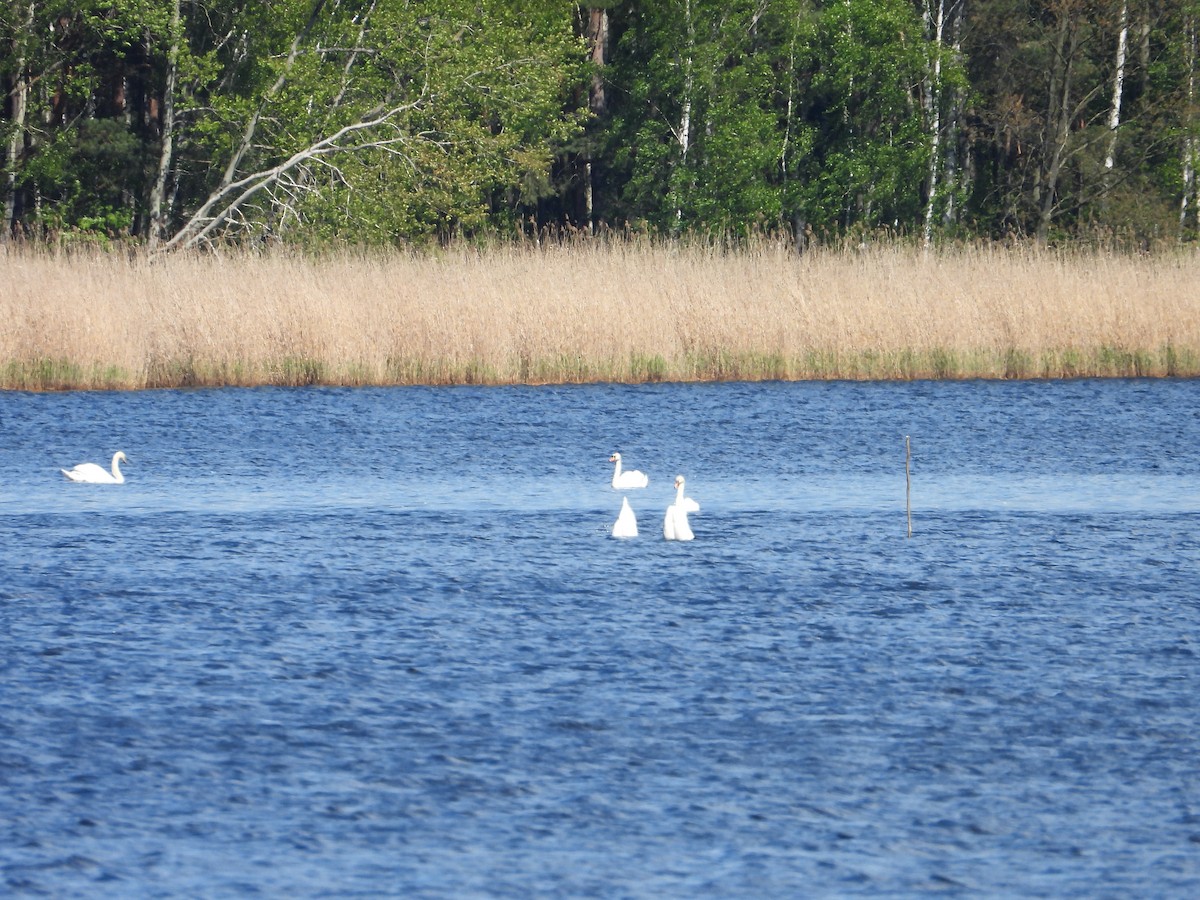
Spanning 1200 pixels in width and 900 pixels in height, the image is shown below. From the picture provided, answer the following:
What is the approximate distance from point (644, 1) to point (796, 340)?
18733mm

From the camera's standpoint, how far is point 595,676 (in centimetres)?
825

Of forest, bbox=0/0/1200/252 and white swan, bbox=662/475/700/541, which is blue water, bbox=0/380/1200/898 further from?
forest, bbox=0/0/1200/252

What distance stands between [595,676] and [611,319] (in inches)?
531

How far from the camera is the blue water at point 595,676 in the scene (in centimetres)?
598

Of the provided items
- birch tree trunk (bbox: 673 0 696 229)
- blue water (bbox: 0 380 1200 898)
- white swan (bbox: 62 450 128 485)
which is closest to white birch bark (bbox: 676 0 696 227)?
birch tree trunk (bbox: 673 0 696 229)

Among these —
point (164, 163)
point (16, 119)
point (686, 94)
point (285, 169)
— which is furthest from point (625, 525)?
point (686, 94)

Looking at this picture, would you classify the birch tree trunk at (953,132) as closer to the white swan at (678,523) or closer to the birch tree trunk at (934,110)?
the birch tree trunk at (934,110)

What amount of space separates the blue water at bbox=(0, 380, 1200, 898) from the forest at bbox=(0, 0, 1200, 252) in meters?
14.8

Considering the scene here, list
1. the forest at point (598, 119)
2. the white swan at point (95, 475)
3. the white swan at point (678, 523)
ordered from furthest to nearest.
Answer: the forest at point (598, 119), the white swan at point (95, 475), the white swan at point (678, 523)

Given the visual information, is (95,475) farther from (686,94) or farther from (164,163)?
(686,94)

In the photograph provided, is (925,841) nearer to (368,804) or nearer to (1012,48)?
(368,804)

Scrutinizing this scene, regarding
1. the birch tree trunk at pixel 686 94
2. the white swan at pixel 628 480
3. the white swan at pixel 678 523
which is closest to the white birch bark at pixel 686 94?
the birch tree trunk at pixel 686 94

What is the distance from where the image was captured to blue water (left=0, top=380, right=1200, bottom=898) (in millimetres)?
5984

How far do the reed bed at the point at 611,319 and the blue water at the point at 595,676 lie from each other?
4944mm
